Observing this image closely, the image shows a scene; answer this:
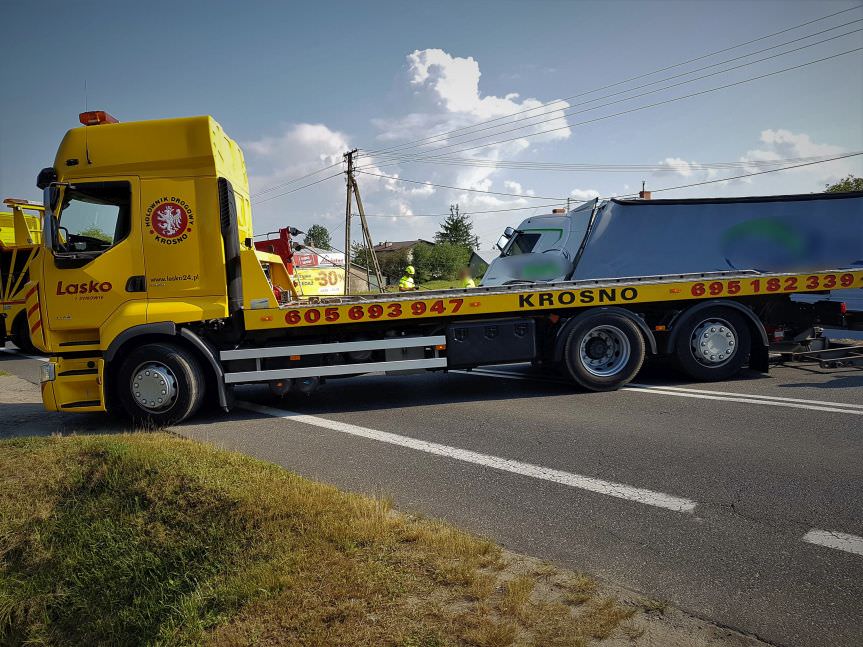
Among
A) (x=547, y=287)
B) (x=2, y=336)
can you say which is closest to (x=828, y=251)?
(x=547, y=287)

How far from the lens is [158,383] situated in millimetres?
6375

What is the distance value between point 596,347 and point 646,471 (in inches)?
123

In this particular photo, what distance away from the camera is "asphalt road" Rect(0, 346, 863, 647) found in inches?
111

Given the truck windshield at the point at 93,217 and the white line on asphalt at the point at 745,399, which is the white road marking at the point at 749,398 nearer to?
the white line on asphalt at the point at 745,399

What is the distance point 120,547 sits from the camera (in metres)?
3.85

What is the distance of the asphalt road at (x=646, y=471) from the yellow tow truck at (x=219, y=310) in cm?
50

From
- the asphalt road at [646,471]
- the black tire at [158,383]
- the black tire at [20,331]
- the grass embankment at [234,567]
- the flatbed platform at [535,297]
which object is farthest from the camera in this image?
the black tire at [20,331]

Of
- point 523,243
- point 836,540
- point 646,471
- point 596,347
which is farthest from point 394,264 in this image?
point 836,540

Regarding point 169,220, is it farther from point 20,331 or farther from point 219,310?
point 20,331

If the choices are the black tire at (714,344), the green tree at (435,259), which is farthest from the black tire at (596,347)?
the green tree at (435,259)

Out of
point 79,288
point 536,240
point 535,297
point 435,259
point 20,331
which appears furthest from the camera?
point 435,259

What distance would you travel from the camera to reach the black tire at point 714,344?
291 inches

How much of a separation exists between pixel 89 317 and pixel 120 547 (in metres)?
3.30

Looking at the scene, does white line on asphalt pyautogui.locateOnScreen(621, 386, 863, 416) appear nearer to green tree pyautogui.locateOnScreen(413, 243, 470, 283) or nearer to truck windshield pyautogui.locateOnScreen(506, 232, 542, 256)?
truck windshield pyautogui.locateOnScreen(506, 232, 542, 256)
